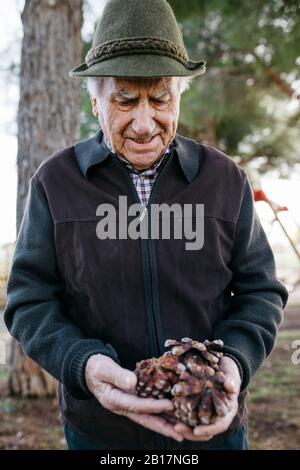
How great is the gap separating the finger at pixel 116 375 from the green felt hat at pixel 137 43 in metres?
0.83

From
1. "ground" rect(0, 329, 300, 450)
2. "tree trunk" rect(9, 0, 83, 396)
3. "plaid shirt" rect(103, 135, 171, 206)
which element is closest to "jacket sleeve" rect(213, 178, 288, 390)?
"plaid shirt" rect(103, 135, 171, 206)

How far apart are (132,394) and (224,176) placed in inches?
30.6

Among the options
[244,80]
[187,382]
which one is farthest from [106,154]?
[244,80]

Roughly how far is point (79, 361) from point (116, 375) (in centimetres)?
14

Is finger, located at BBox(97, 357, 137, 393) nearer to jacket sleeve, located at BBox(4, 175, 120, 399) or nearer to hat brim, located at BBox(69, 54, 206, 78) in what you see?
jacket sleeve, located at BBox(4, 175, 120, 399)

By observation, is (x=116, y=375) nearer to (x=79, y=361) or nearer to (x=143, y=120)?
(x=79, y=361)

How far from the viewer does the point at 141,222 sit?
1741mm

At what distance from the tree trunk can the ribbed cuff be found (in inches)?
98.6

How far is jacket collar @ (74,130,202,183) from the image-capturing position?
5.84ft

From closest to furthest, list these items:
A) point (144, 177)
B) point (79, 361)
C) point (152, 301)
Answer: point (79, 361) → point (152, 301) → point (144, 177)

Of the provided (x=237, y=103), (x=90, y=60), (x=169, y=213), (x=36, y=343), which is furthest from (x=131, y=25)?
(x=237, y=103)

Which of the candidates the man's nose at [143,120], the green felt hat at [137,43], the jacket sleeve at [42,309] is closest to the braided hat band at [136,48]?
the green felt hat at [137,43]

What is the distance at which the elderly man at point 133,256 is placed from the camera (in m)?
1.65

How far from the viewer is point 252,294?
Answer: 1832mm
